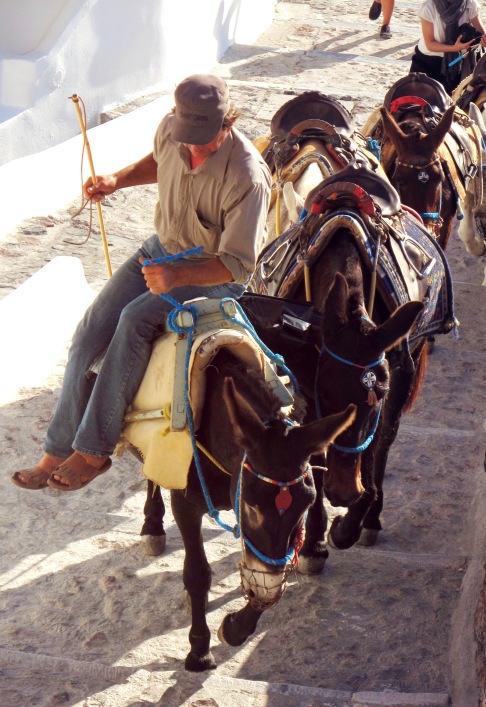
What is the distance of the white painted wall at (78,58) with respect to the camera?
9.96 m

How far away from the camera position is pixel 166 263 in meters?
4.46

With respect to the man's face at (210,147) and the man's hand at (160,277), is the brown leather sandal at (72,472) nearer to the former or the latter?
the man's hand at (160,277)

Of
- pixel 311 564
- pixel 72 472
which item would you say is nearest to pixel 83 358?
pixel 72 472

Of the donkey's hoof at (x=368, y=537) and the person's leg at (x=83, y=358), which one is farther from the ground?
the person's leg at (x=83, y=358)

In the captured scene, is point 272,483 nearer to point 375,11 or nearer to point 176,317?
A: point 176,317

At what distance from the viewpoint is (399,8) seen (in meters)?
18.1

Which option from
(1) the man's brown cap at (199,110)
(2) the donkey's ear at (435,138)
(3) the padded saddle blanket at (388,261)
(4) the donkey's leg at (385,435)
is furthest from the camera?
(2) the donkey's ear at (435,138)

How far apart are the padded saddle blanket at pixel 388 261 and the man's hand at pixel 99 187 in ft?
3.42

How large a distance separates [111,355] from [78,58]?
6630 millimetres

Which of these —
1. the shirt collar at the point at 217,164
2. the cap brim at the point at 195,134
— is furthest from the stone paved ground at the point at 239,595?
the cap brim at the point at 195,134

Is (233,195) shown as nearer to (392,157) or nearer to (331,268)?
(331,268)

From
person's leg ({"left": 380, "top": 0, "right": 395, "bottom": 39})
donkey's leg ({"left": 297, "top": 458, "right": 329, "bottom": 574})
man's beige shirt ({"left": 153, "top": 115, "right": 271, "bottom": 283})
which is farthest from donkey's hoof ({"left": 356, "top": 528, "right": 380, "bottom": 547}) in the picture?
person's leg ({"left": 380, "top": 0, "right": 395, "bottom": 39})

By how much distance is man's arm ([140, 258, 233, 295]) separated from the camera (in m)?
4.34

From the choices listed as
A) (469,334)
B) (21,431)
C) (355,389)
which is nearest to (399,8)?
(469,334)
